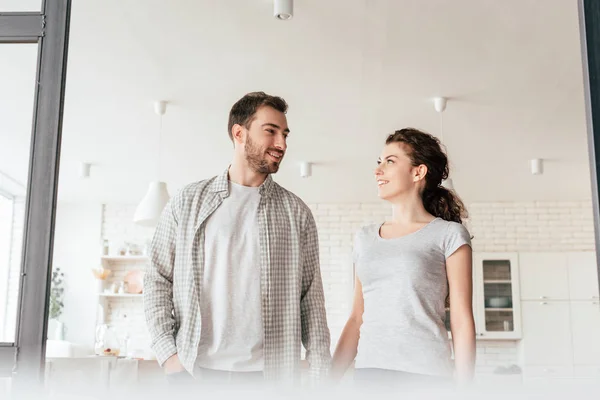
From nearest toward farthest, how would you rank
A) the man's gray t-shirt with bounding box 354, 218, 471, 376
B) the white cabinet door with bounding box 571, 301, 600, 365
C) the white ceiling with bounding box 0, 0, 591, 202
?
the man's gray t-shirt with bounding box 354, 218, 471, 376 < the white ceiling with bounding box 0, 0, 591, 202 < the white cabinet door with bounding box 571, 301, 600, 365

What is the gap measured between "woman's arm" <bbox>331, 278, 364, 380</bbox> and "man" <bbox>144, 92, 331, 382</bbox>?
0.10 metres

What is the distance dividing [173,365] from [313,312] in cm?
46

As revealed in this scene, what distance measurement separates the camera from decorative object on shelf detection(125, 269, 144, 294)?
27.7 ft

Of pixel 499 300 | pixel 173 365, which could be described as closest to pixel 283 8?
pixel 173 365

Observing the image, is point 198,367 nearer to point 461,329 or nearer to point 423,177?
point 461,329

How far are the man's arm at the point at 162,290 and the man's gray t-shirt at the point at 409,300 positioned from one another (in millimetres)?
563

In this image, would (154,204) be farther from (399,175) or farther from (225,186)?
(399,175)

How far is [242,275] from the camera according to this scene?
2.11m

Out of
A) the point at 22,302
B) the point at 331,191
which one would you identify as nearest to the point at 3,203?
the point at 22,302

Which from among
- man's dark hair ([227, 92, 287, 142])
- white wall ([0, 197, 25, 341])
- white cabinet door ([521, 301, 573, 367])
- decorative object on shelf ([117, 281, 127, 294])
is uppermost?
man's dark hair ([227, 92, 287, 142])

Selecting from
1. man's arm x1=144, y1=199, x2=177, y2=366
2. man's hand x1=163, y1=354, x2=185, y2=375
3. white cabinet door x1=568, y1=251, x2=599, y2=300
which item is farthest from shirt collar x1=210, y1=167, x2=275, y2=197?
white cabinet door x1=568, y1=251, x2=599, y2=300

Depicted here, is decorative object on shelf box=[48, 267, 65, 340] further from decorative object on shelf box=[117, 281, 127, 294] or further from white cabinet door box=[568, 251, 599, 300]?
white cabinet door box=[568, 251, 599, 300]

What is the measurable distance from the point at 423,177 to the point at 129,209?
6863 millimetres

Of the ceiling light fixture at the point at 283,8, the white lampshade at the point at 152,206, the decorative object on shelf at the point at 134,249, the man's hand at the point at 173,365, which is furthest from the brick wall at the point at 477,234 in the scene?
the man's hand at the point at 173,365
